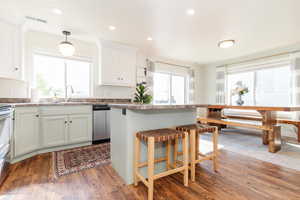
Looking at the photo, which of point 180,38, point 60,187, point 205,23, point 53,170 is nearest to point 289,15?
point 205,23

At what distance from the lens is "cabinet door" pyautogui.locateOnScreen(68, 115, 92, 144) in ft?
8.78

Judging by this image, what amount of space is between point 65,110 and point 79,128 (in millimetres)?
446

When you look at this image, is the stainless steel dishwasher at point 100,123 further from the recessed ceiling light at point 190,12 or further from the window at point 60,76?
the recessed ceiling light at point 190,12

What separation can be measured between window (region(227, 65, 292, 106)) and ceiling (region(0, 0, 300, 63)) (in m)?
Result: 0.81

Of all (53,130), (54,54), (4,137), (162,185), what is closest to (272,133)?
(162,185)

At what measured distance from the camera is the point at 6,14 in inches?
89.7

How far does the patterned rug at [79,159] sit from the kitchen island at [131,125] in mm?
410

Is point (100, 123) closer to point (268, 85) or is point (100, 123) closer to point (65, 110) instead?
point (65, 110)

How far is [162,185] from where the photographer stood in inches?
62.2

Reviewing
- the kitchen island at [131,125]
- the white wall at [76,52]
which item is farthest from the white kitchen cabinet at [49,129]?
the kitchen island at [131,125]

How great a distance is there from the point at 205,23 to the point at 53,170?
347 cm

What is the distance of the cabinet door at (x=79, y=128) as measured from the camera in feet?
8.78

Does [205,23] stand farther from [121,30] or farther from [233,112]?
[233,112]

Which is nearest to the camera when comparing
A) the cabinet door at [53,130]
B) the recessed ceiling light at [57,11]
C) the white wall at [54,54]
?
the recessed ceiling light at [57,11]
